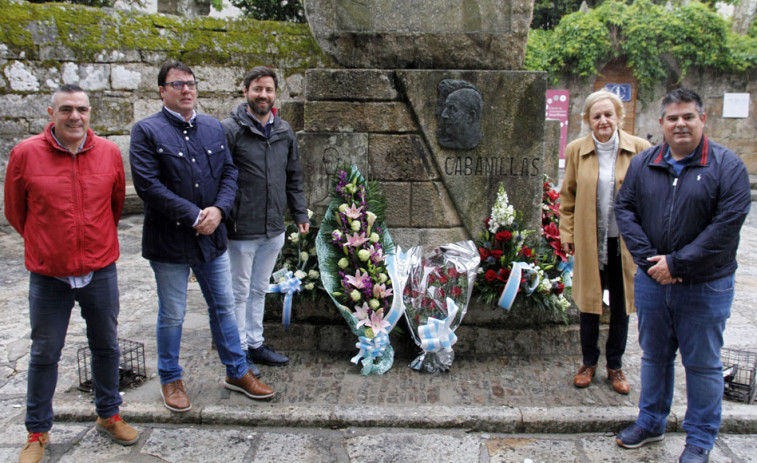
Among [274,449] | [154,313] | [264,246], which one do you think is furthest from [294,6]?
[274,449]

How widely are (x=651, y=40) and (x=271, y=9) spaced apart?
406 inches

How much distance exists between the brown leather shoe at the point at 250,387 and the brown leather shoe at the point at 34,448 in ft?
3.42

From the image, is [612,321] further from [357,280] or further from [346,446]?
[346,446]

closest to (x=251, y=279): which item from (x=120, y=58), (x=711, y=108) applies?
(x=120, y=58)

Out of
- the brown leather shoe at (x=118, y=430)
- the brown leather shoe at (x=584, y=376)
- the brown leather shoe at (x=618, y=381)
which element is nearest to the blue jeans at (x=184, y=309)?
the brown leather shoe at (x=118, y=430)

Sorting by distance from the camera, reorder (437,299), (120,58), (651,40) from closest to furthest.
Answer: (437,299)
(120,58)
(651,40)

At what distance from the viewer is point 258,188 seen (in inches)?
149

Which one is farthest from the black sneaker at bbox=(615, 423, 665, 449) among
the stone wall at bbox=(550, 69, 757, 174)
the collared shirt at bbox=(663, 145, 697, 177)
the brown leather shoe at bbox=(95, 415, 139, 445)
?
the stone wall at bbox=(550, 69, 757, 174)

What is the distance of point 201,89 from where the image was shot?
888 centimetres

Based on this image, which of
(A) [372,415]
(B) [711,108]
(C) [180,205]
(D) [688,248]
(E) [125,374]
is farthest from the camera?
(B) [711,108]

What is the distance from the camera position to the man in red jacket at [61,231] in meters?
2.87

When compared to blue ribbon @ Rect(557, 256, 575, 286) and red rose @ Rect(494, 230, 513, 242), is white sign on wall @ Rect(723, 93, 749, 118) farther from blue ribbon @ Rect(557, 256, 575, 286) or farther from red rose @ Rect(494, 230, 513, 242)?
red rose @ Rect(494, 230, 513, 242)

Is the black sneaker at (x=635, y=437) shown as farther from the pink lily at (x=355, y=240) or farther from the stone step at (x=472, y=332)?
the pink lily at (x=355, y=240)

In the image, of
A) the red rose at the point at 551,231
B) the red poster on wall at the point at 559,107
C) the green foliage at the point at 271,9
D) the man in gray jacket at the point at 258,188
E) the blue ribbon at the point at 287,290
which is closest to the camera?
the man in gray jacket at the point at 258,188
